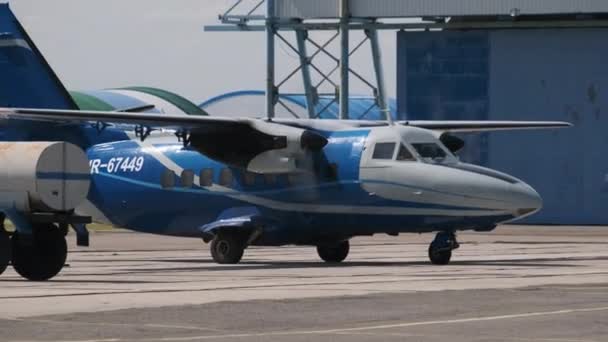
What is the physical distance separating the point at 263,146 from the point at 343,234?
2.39m

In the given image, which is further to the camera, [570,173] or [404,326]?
[570,173]

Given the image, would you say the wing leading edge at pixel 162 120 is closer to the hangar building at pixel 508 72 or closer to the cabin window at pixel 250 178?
the cabin window at pixel 250 178

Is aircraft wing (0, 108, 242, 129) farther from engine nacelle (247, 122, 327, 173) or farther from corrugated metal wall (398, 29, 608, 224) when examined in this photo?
corrugated metal wall (398, 29, 608, 224)

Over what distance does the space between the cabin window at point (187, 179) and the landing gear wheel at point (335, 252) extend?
9.81ft

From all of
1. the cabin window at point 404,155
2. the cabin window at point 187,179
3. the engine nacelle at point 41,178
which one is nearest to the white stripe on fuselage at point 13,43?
the cabin window at point 187,179

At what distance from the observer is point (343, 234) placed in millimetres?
31062

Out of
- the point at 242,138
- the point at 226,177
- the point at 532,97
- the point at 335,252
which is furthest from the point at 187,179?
the point at 532,97

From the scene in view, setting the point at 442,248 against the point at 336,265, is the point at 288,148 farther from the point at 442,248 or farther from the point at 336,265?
the point at 442,248

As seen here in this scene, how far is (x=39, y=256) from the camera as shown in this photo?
24.1m

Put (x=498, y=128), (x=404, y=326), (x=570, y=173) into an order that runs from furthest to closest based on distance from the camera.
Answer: (x=570, y=173)
(x=498, y=128)
(x=404, y=326)

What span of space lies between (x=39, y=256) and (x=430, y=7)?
1612 inches

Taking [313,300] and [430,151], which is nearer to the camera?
[313,300]

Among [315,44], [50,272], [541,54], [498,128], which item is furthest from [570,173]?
[50,272]

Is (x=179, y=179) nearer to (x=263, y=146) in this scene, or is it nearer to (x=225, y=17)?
(x=263, y=146)
